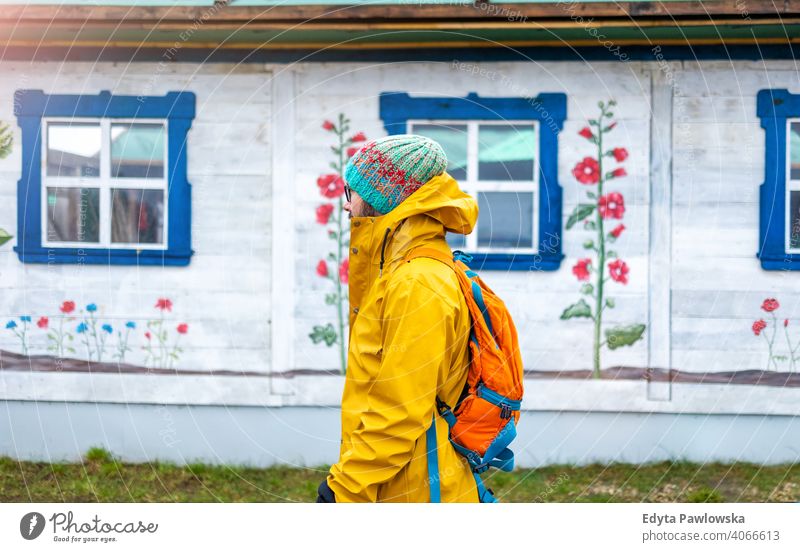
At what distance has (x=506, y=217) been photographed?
19.6ft

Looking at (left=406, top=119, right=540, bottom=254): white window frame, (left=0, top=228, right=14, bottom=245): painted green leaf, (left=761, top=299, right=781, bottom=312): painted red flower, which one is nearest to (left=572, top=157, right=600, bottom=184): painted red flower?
(left=406, top=119, right=540, bottom=254): white window frame

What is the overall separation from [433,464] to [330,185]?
12.8ft

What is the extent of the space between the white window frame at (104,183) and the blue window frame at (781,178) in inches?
157

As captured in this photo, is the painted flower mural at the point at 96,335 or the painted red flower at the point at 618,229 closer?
the painted red flower at the point at 618,229

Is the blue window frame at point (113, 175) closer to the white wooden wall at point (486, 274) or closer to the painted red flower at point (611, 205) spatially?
the white wooden wall at point (486, 274)

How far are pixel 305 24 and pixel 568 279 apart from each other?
2.39 metres

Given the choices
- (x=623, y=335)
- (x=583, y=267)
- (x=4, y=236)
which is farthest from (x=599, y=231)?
(x=4, y=236)

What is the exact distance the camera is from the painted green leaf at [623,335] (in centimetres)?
600

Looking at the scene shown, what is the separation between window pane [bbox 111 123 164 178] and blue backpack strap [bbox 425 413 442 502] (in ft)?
13.8

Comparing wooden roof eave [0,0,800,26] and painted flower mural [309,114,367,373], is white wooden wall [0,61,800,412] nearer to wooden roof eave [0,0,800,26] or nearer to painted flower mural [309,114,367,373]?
painted flower mural [309,114,367,373]

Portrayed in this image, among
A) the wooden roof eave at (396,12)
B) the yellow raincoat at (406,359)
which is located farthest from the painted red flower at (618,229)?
the yellow raincoat at (406,359)

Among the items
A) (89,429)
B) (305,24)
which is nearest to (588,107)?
(305,24)

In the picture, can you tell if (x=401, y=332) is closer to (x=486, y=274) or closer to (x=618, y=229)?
(x=486, y=274)
